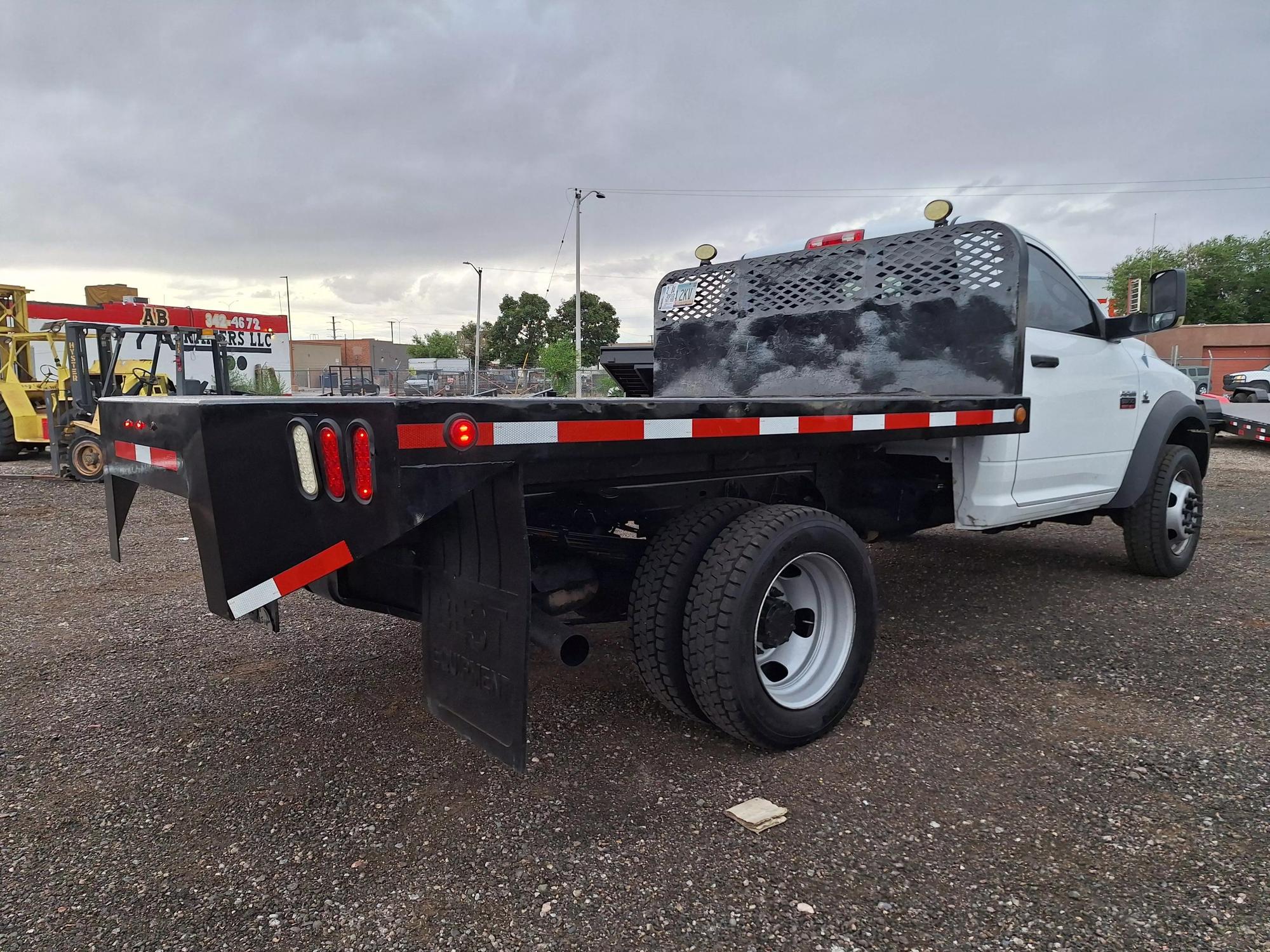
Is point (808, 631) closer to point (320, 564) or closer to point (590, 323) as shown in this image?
point (320, 564)

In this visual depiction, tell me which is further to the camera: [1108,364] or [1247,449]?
[1247,449]

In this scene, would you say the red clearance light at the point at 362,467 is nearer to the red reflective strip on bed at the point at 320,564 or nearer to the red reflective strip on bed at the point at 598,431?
the red reflective strip on bed at the point at 320,564

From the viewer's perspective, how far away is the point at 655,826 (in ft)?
8.72

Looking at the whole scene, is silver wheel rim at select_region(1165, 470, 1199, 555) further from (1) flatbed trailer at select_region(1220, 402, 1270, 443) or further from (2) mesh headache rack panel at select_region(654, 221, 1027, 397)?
(1) flatbed trailer at select_region(1220, 402, 1270, 443)

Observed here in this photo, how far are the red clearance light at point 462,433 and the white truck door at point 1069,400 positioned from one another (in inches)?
119

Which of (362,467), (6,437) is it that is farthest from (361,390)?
(362,467)

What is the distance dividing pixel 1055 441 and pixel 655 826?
3.09 meters

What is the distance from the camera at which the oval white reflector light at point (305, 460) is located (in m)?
2.24

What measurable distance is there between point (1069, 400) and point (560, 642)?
3291 mm

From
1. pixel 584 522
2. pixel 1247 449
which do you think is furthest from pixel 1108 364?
pixel 1247 449

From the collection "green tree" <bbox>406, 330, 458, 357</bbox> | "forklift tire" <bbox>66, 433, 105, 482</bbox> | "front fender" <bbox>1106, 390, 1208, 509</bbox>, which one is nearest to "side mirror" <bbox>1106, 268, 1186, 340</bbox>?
"front fender" <bbox>1106, 390, 1208, 509</bbox>

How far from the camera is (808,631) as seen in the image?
11.0 feet

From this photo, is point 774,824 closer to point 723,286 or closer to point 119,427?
point 119,427

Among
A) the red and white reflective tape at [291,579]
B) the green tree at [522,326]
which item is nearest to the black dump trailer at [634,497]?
the red and white reflective tape at [291,579]
